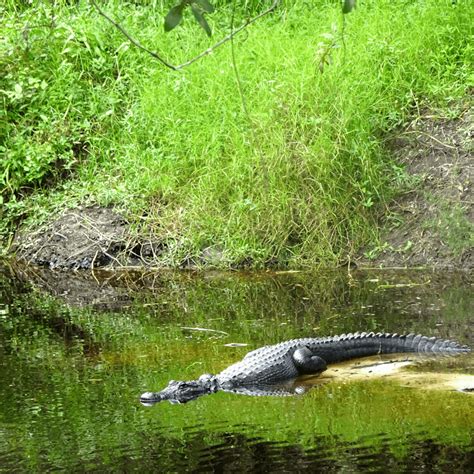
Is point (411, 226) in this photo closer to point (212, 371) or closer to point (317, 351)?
point (317, 351)

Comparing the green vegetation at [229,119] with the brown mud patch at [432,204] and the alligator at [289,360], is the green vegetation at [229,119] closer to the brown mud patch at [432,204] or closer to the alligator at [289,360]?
the brown mud patch at [432,204]

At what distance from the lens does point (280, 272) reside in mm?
8766

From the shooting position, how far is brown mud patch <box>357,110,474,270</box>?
8.53 m

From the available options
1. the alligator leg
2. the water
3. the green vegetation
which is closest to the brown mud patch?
the green vegetation

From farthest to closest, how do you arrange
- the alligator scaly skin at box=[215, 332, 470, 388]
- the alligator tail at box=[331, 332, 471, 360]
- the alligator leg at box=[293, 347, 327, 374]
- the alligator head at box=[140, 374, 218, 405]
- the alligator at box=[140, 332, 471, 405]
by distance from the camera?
the alligator tail at box=[331, 332, 471, 360] → the alligator leg at box=[293, 347, 327, 374] → the alligator scaly skin at box=[215, 332, 470, 388] → the alligator at box=[140, 332, 471, 405] → the alligator head at box=[140, 374, 218, 405]

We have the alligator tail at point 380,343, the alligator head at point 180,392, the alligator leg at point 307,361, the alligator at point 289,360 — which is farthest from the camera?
the alligator tail at point 380,343

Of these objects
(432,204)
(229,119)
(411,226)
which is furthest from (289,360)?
(229,119)

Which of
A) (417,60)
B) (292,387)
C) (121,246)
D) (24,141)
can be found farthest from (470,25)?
(292,387)

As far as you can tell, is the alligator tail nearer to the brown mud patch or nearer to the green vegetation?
the brown mud patch

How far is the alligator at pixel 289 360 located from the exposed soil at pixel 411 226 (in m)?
2.28

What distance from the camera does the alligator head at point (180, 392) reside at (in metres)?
5.52

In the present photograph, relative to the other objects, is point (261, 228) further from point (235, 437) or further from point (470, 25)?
point (235, 437)

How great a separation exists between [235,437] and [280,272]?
3.99m

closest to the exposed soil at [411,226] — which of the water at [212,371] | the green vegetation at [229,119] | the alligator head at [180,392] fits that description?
the green vegetation at [229,119]
